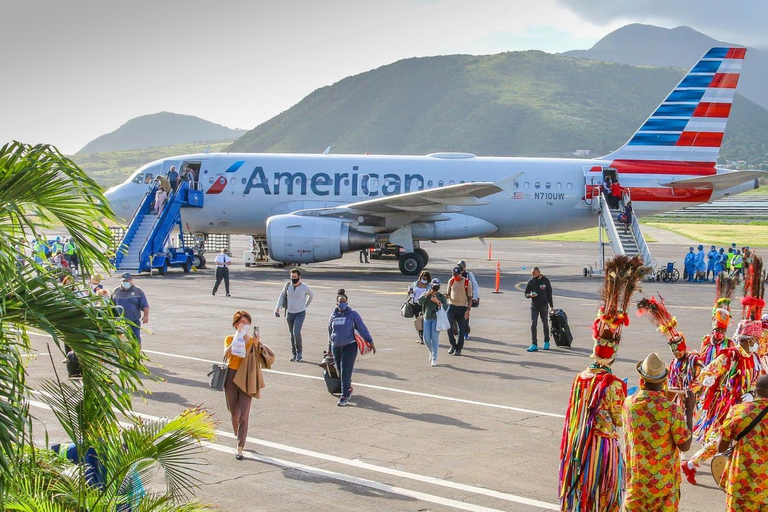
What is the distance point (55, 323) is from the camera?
193 inches

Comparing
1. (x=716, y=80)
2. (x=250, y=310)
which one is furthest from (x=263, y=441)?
(x=716, y=80)

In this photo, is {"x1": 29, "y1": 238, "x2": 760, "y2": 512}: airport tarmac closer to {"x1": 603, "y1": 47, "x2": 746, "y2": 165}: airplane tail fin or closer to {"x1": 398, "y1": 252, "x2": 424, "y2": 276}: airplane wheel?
{"x1": 398, "y1": 252, "x2": 424, "y2": 276}: airplane wheel

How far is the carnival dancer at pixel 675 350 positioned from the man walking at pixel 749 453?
73.0 inches

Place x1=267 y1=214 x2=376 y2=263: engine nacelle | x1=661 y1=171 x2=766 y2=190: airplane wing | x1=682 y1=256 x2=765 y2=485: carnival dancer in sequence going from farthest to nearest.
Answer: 1. x1=661 y1=171 x2=766 y2=190: airplane wing
2. x1=267 y1=214 x2=376 y2=263: engine nacelle
3. x1=682 y1=256 x2=765 y2=485: carnival dancer

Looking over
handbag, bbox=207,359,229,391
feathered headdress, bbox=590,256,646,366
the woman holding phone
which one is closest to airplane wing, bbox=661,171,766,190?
the woman holding phone

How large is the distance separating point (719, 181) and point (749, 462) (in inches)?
1127

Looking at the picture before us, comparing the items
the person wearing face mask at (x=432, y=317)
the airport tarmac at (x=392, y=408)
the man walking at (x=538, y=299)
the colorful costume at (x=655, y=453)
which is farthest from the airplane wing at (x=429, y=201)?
the colorful costume at (x=655, y=453)

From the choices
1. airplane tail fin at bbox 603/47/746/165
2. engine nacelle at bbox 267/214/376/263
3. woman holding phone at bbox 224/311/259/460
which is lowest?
woman holding phone at bbox 224/311/259/460

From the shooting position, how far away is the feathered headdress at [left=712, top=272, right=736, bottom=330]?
1012cm

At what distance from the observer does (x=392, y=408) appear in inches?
500

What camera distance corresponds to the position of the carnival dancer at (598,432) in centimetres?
746

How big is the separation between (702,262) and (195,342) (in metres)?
22.3

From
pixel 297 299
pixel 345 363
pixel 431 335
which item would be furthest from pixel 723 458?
pixel 297 299

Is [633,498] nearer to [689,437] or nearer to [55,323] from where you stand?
[689,437]
